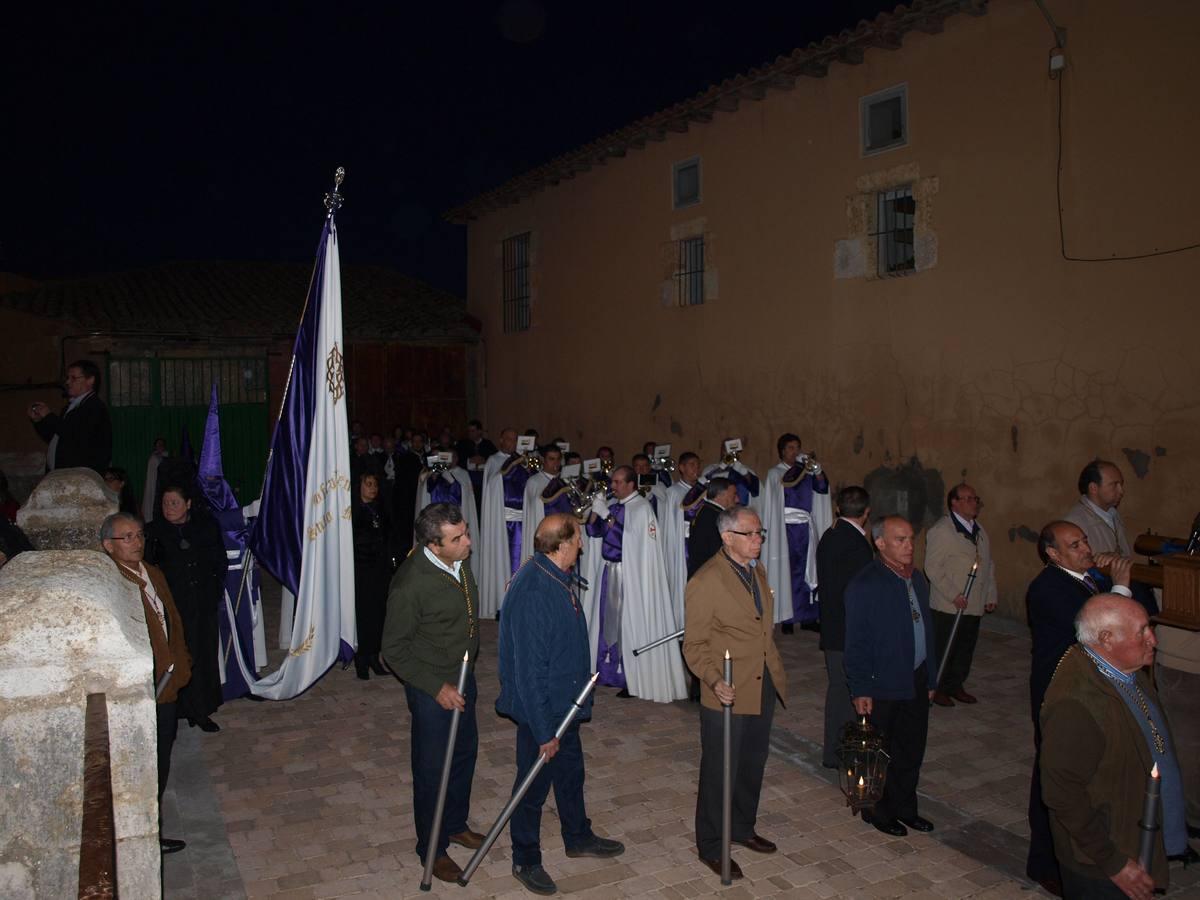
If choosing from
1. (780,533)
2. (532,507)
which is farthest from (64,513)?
(780,533)

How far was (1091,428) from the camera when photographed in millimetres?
9531

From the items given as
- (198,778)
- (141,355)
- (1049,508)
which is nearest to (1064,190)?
(1049,508)

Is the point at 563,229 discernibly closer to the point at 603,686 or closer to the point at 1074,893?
the point at 603,686

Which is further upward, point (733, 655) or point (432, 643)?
point (432, 643)

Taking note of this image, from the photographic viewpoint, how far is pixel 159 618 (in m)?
4.81

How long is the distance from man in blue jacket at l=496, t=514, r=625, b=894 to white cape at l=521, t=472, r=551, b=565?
522 cm

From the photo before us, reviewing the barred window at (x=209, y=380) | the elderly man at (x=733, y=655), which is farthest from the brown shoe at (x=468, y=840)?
the barred window at (x=209, y=380)

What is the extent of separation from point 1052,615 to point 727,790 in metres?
1.77

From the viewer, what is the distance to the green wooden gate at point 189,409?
703 inches

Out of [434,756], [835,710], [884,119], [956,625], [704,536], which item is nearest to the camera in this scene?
[434,756]

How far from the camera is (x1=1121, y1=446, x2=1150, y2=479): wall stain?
9039mm

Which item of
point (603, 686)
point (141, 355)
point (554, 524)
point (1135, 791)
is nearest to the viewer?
point (1135, 791)

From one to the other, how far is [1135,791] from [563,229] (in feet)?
54.1

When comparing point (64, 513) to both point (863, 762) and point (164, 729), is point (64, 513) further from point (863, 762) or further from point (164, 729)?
point (863, 762)
